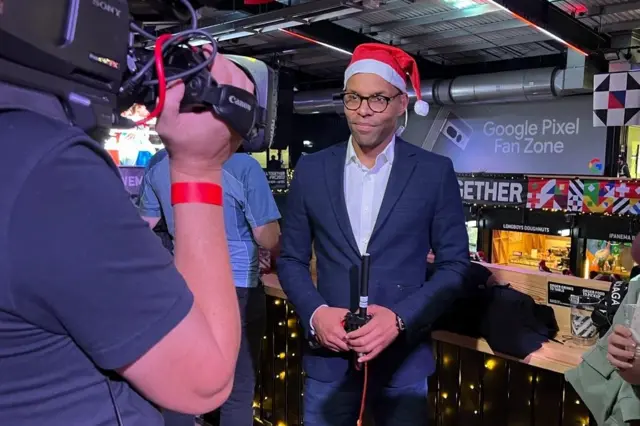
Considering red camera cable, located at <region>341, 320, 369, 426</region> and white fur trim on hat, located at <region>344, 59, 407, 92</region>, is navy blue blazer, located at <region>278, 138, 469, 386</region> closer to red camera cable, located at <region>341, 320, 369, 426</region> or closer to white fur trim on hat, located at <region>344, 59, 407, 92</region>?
red camera cable, located at <region>341, 320, 369, 426</region>

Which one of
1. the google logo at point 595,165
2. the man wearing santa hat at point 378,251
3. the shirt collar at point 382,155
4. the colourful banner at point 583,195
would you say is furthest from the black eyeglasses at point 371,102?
the google logo at point 595,165

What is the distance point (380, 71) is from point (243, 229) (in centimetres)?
89

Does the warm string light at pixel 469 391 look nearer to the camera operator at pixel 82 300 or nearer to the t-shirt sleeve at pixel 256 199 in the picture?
the t-shirt sleeve at pixel 256 199

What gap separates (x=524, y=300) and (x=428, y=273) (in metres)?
0.32

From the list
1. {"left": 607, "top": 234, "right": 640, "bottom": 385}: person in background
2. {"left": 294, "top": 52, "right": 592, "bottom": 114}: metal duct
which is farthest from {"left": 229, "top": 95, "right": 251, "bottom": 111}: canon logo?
{"left": 294, "top": 52, "right": 592, "bottom": 114}: metal duct

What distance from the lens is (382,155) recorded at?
1.64 metres

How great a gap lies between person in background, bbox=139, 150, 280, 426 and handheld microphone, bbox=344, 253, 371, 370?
0.84 metres

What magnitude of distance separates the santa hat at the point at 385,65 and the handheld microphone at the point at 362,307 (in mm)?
587

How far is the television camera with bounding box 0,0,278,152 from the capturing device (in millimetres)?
527

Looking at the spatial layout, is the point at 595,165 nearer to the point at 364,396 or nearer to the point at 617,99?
the point at 617,99

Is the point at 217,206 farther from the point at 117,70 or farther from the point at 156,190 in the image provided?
the point at 156,190

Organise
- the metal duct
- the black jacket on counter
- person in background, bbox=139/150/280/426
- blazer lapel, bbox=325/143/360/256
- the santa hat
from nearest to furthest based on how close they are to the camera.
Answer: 1. blazer lapel, bbox=325/143/360/256
2. the santa hat
3. the black jacket on counter
4. person in background, bbox=139/150/280/426
5. the metal duct

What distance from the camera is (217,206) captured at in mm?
759

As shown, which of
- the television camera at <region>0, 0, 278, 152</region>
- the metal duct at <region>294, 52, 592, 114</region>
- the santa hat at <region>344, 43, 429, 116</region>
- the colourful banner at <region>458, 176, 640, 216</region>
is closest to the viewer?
the television camera at <region>0, 0, 278, 152</region>
